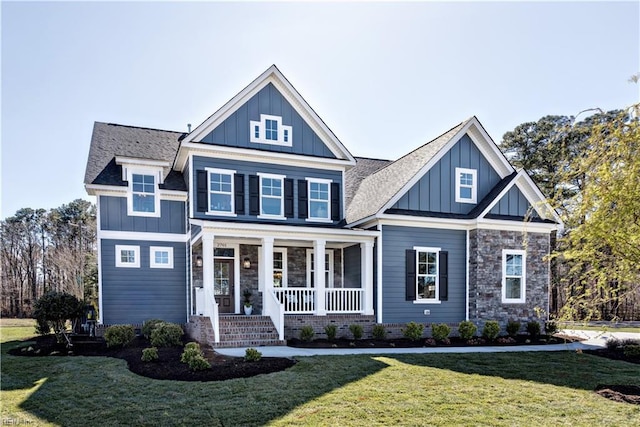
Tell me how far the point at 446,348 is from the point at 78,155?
82.4 ft

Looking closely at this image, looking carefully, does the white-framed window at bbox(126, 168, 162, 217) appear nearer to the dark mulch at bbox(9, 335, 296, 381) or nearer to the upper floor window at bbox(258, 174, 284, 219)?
the upper floor window at bbox(258, 174, 284, 219)

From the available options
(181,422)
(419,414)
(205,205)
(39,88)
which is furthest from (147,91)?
(419,414)

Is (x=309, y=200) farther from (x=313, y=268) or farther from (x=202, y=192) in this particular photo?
(x=202, y=192)

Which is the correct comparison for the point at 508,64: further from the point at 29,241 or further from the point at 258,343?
the point at 29,241

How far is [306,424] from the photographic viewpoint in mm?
5316

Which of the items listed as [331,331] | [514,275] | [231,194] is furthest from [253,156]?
[514,275]

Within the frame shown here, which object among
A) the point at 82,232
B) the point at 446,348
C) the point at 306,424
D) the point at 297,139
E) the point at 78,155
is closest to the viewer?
the point at 306,424

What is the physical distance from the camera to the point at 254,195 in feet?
47.6

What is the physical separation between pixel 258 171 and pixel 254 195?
2.79ft

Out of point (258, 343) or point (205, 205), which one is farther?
point (205, 205)

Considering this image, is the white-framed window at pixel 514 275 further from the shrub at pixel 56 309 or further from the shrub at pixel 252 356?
the shrub at pixel 56 309

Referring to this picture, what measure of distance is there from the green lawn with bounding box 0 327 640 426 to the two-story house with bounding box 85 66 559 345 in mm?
4826

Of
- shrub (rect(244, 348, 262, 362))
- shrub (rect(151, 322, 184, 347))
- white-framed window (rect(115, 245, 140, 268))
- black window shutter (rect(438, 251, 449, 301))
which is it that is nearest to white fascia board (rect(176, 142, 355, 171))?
white-framed window (rect(115, 245, 140, 268))

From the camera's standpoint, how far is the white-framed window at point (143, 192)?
14.8 m
